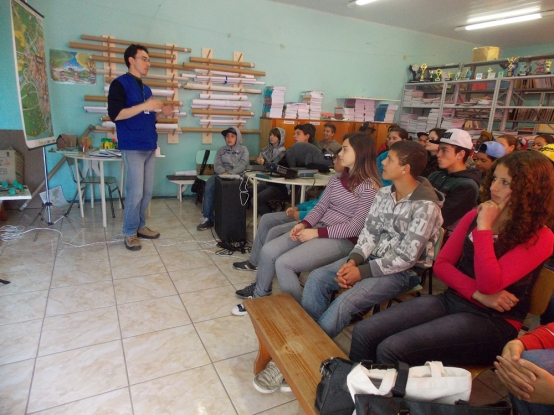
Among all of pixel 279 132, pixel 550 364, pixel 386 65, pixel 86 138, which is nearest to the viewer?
pixel 550 364

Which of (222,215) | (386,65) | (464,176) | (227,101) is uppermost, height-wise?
(386,65)

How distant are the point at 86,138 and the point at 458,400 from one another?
4.36 m

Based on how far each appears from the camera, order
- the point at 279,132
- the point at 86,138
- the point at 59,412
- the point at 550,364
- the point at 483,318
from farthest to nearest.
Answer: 1. the point at 279,132
2. the point at 86,138
3. the point at 59,412
4. the point at 483,318
5. the point at 550,364

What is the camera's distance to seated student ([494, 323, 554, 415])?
1.09 meters

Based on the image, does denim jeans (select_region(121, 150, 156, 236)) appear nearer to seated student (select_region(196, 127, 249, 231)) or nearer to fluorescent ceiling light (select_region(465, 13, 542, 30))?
seated student (select_region(196, 127, 249, 231))

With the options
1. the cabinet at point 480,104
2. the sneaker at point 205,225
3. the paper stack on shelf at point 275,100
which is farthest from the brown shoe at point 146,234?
the cabinet at point 480,104

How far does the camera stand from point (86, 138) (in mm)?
4109

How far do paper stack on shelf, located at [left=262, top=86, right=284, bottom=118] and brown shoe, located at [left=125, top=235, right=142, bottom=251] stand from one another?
274cm

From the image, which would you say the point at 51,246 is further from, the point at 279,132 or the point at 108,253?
the point at 279,132

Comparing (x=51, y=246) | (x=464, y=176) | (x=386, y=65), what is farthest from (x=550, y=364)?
(x=386, y=65)

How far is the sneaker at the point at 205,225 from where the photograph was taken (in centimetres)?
391

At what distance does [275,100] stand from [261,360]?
410 centimetres

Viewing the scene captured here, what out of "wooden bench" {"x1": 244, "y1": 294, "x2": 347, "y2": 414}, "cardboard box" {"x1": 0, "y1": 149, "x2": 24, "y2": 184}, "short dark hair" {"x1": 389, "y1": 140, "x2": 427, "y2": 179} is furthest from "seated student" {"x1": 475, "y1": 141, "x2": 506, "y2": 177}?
"cardboard box" {"x1": 0, "y1": 149, "x2": 24, "y2": 184}

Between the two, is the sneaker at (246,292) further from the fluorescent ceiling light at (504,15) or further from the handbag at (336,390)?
the fluorescent ceiling light at (504,15)
